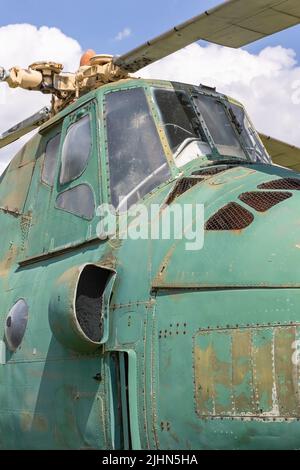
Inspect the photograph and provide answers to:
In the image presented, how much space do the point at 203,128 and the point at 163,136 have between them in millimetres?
530

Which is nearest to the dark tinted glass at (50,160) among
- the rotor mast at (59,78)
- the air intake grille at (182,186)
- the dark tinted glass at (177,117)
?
the rotor mast at (59,78)

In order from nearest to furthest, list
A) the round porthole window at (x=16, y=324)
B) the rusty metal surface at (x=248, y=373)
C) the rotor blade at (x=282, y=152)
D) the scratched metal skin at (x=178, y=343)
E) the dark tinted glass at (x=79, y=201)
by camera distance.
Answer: the rusty metal surface at (x=248, y=373) → the scratched metal skin at (x=178, y=343) → the dark tinted glass at (x=79, y=201) → the round porthole window at (x=16, y=324) → the rotor blade at (x=282, y=152)

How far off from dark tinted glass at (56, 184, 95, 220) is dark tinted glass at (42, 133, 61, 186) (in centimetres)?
46

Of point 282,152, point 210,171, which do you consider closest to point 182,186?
point 210,171

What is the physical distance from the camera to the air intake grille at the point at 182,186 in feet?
17.8

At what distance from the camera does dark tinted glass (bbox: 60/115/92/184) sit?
638 centimetres

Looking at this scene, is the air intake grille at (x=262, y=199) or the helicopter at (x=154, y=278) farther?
the air intake grille at (x=262, y=199)

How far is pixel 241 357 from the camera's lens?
13.6 feet

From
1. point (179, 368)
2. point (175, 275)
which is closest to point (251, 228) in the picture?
point (175, 275)

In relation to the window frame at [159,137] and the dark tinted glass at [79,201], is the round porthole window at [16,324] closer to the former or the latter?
the dark tinted glass at [79,201]

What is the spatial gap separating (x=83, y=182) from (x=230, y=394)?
2.80 meters

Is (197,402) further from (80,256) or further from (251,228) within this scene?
(80,256)

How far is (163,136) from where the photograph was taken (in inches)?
244

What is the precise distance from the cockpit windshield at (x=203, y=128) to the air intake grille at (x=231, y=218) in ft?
4.15
